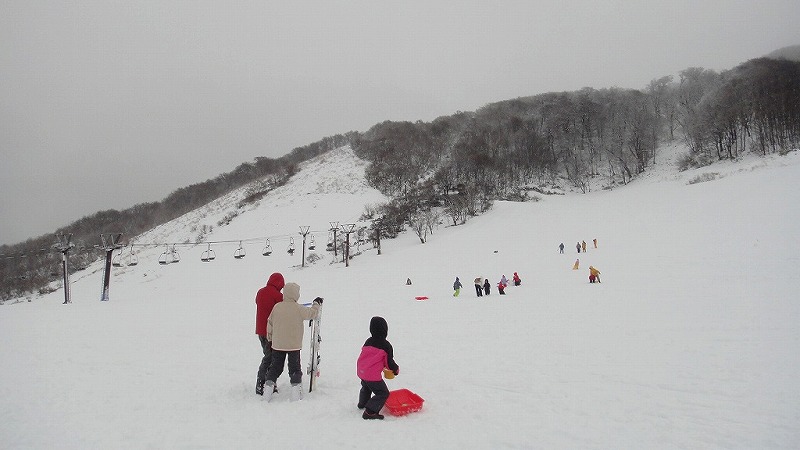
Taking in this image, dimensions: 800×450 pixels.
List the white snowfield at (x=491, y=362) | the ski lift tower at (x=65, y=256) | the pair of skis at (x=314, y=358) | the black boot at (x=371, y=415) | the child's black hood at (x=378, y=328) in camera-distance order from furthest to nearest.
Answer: the ski lift tower at (x=65, y=256) < the pair of skis at (x=314, y=358) < the child's black hood at (x=378, y=328) < the black boot at (x=371, y=415) < the white snowfield at (x=491, y=362)

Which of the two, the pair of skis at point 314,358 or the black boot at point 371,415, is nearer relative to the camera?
the black boot at point 371,415

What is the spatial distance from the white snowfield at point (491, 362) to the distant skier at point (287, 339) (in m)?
0.36

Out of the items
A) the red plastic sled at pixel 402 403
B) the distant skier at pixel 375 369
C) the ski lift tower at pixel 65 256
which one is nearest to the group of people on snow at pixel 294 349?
the distant skier at pixel 375 369

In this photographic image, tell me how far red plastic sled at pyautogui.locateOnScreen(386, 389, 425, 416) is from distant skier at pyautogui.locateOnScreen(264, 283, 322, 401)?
5.15ft

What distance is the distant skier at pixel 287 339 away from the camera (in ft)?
20.8

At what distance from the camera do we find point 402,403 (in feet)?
18.5

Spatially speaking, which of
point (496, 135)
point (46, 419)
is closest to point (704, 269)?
point (46, 419)

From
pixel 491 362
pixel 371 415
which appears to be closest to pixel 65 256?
pixel 491 362

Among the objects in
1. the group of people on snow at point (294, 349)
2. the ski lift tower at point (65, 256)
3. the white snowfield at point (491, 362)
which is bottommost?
the white snowfield at point (491, 362)

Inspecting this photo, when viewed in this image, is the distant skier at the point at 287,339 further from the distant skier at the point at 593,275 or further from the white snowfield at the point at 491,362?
the distant skier at the point at 593,275

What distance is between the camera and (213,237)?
201ft

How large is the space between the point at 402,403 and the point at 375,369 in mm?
635

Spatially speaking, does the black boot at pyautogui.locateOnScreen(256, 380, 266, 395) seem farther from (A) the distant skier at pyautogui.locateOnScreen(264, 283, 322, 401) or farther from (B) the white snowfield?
(A) the distant skier at pyautogui.locateOnScreen(264, 283, 322, 401)

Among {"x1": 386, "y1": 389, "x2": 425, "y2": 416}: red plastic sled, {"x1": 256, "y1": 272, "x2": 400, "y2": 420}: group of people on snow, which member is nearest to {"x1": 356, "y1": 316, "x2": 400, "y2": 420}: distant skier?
{"x1": 256, "y1": 272, "x2": 400, "y2": 420}: group of people on snow
